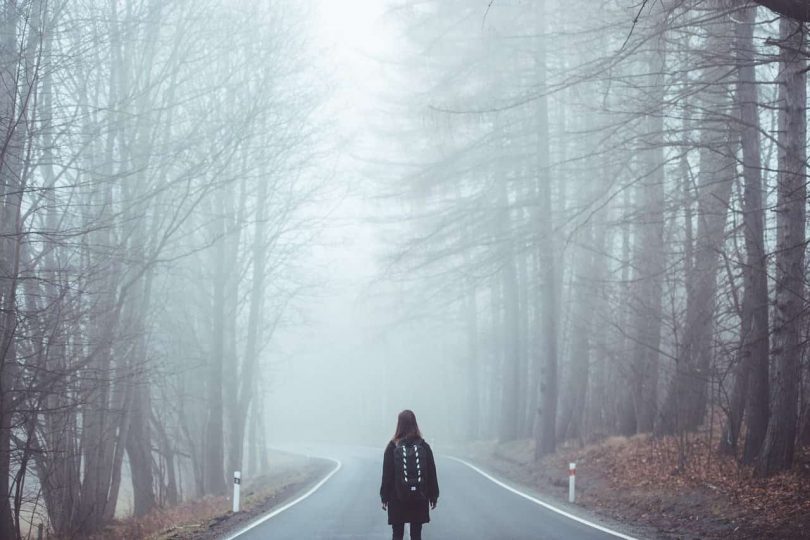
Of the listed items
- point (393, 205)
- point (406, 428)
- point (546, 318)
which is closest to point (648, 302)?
point (546, 318)

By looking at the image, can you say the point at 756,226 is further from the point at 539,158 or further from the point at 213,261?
the point at 213,261

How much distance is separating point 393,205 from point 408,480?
1954 cm

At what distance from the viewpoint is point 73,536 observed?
1523 cm

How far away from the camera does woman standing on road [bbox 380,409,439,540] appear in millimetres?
9195

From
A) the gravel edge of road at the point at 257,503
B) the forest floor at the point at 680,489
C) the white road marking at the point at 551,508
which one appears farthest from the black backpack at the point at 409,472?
the gravel edge of road at the point at 257,503

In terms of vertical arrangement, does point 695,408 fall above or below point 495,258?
below

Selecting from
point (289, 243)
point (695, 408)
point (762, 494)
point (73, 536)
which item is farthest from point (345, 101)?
point (762, 494)

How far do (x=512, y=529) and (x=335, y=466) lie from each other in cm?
2189

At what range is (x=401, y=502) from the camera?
925cm

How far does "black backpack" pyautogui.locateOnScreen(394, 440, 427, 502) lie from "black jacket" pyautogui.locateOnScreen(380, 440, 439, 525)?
0.08 m

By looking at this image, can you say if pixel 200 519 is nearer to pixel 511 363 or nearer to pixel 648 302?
pixel 648 302

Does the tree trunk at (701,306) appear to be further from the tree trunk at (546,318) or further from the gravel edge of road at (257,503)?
the gravel edge of road at (257,503)

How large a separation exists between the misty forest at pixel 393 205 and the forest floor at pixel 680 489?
0.88 feet

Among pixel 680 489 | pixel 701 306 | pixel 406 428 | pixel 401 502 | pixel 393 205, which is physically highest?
pixel 393 205
